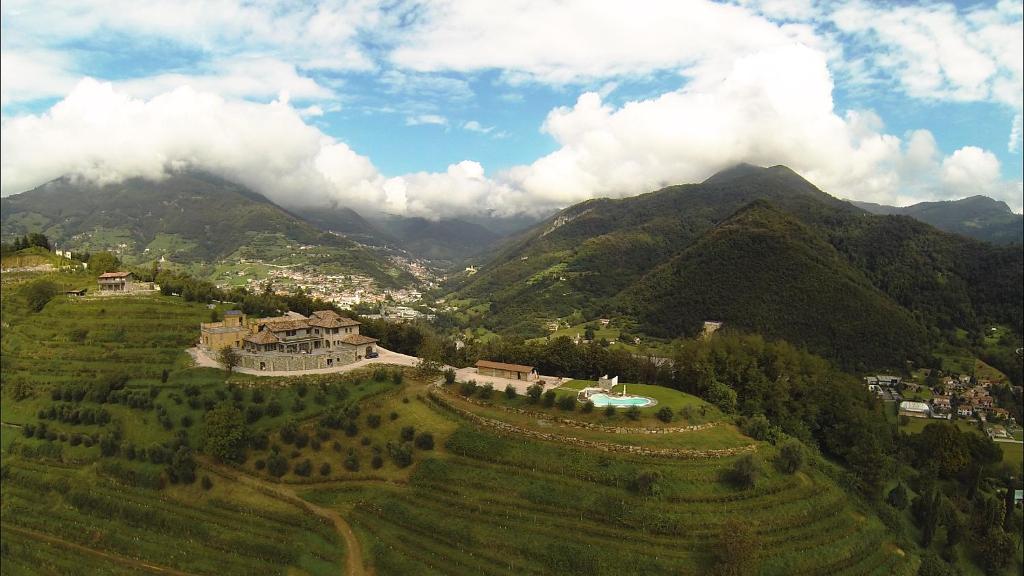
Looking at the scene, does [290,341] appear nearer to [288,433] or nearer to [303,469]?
[288,433]

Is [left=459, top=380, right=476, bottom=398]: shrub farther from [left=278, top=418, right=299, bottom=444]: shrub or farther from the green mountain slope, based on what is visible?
the green mountain slope

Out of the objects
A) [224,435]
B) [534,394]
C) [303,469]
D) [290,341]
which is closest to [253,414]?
[224,435]

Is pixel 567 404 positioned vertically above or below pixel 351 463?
above

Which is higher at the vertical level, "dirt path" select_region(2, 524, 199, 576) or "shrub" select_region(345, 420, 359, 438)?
"shrub" select_region(345, 420, 359, 438)

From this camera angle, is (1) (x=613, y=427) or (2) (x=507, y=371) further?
(2) (x=507, y=371)

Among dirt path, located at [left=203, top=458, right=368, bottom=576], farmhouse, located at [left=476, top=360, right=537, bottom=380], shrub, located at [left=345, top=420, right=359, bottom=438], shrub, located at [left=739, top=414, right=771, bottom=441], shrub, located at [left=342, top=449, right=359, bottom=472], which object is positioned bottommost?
dirt path, located at [left=203, top=458, right=368, bottom=576]

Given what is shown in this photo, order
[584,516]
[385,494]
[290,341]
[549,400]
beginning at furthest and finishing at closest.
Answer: [290,341]
[549,400]
[385,494]
[584,516]

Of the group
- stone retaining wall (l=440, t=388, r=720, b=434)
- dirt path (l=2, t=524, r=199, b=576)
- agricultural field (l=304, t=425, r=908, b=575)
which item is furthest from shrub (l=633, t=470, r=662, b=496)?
dirt path (l=2, t=524, r=199, b=576)
